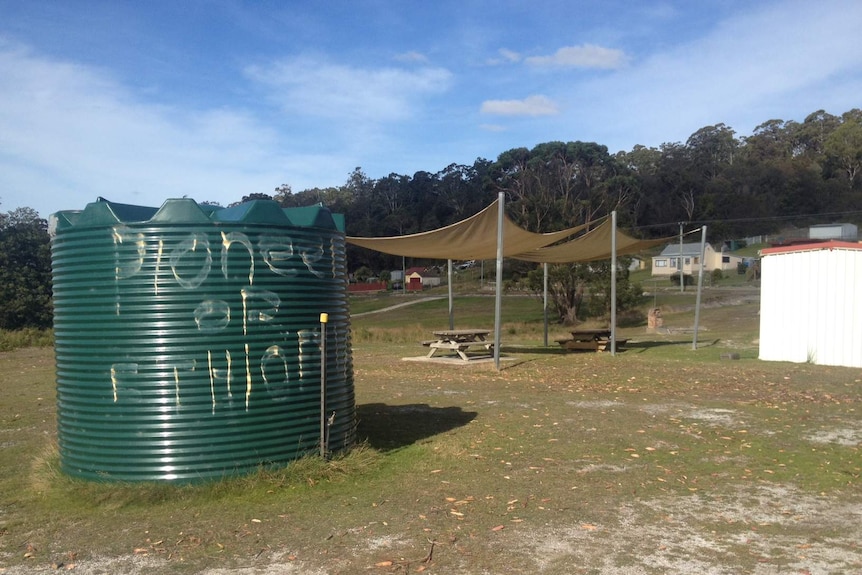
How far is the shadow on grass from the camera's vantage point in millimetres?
7112

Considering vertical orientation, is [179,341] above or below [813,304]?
above

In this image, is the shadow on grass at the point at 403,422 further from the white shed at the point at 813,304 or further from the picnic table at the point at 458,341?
the white shed at the point at 813,304

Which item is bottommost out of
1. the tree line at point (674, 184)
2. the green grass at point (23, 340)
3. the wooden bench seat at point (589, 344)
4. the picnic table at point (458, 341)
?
the green grass at point (23, 340)

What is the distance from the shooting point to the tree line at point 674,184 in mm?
64562

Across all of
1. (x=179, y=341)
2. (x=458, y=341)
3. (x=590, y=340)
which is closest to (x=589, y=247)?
(x=590, y=340)

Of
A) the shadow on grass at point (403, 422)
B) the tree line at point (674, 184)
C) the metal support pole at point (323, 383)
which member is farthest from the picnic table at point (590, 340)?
the tree line at point (674, 184)

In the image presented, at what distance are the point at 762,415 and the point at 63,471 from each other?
725 cm

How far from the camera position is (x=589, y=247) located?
16859 mm

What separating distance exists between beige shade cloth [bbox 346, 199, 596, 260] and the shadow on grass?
3.90m

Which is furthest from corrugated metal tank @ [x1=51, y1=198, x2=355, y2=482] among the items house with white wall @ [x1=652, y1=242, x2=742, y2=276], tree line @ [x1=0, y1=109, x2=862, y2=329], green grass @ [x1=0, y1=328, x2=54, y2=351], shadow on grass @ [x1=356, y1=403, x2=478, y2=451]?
house with white wall @ [x1=652, y1=242, x2=742, y2=276]

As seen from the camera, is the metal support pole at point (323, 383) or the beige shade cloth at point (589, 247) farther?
the beige shade cloth at point (589, 247)

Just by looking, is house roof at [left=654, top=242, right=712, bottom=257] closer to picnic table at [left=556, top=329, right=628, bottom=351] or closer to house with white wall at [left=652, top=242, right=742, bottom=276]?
house with white wall at [left=652, top=242, right=742, bottom=276]

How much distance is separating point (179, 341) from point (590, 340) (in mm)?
13058

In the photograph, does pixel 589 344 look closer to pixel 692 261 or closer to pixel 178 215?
pixel 178 215
